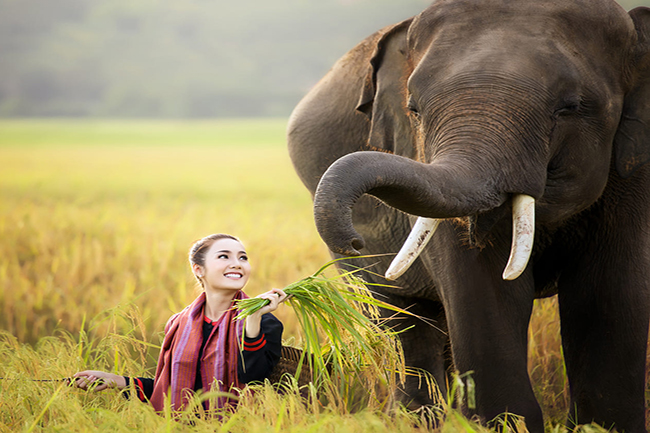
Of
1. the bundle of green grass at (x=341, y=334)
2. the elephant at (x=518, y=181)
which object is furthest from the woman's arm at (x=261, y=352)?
the elephant at (x=518, y=181)

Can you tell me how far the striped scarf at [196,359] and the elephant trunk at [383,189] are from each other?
2.61 ft

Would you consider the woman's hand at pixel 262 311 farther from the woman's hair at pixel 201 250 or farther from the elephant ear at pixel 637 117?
the elephant ear at pixel 637 117

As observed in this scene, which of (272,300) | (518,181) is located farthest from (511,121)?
(272,300)

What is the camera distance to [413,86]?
11.2 ft

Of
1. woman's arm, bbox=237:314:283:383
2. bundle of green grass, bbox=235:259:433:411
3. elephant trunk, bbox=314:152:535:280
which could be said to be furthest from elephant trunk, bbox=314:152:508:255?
woman's arm, bbox=237:314:283:383

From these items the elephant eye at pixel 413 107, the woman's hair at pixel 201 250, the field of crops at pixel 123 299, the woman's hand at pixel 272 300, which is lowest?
the field of crops at pixel 123 299

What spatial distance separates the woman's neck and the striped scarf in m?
0.04

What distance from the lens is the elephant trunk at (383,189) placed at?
2.75 meters

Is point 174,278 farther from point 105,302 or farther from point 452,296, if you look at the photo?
point 452,296

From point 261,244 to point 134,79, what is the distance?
14233cm

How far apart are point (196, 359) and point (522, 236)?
56.2 inches

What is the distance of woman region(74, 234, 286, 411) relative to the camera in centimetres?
335

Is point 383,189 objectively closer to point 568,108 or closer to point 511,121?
point 511,121

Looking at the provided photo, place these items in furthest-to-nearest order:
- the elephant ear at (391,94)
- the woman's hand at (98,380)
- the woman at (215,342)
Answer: the elephant ear at (391,94) < the woman's hand at (98,380) < the woman at (215,342)
